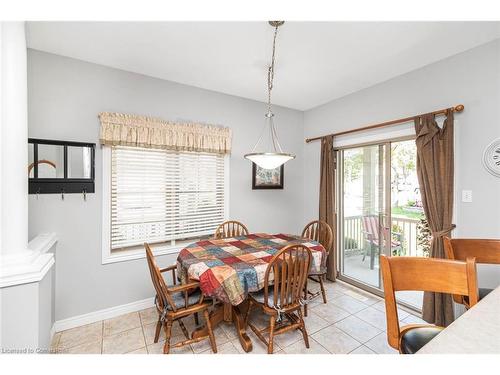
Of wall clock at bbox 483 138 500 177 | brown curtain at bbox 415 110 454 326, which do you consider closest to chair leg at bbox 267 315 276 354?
brown curtain at bbox 415 110 454 326

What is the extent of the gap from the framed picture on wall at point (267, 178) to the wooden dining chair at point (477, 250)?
2.25 metres

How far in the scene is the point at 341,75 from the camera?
108 inches

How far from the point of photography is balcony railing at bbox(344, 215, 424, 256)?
2938 mm

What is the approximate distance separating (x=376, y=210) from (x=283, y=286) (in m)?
1.93

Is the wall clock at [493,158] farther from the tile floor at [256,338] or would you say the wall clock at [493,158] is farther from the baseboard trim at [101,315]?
the baseboard trim at [101,315]

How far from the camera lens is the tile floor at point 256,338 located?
6.60ft

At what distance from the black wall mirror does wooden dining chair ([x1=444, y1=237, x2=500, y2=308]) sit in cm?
320

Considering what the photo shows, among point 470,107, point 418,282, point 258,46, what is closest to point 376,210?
point 470,107

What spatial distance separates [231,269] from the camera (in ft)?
6.01

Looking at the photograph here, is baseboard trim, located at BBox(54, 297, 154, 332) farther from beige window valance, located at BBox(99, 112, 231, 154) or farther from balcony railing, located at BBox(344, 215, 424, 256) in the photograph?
balcony railing, located at BBox(344, 215, 424, 256)

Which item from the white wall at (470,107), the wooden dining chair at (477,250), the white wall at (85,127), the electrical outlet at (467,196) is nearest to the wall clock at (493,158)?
the white wall at (470,107)

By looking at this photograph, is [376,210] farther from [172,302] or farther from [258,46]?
[172,302]
